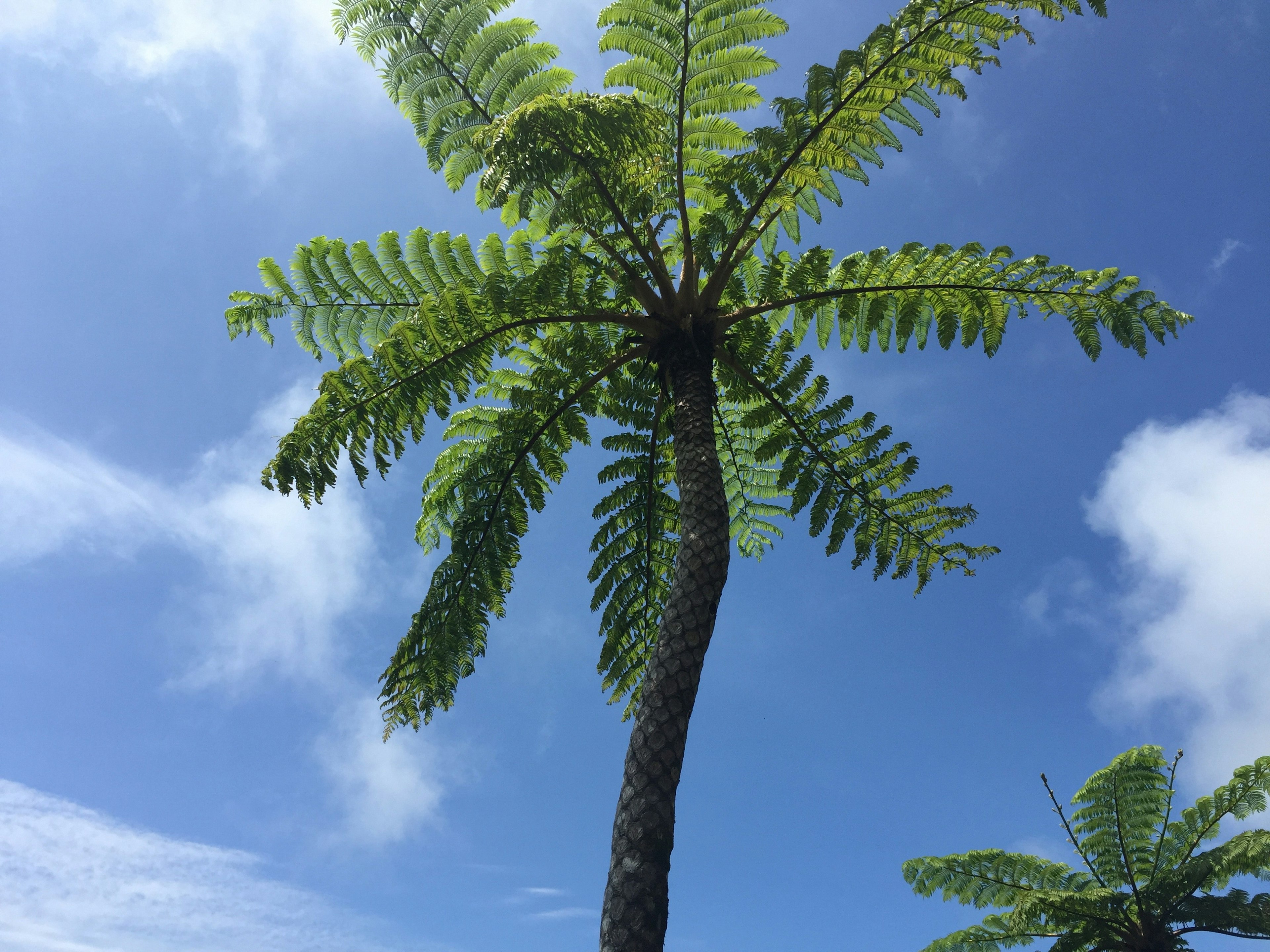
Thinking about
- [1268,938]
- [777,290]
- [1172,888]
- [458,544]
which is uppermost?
[777,290]

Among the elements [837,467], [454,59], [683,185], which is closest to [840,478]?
[837,467]

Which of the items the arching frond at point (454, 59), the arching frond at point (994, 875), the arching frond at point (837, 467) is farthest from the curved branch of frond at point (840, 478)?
the arching frond at point (994, 875)

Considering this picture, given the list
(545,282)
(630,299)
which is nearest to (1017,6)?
(630,299)

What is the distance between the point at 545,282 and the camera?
4699mm

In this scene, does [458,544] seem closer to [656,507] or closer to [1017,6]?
[656,507]

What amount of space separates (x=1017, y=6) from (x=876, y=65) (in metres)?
0.83

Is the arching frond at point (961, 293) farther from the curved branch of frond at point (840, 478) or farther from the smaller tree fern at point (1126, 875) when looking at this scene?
the smaller tree fern at point (1126, 875)

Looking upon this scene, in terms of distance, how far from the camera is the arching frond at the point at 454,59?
202 inches

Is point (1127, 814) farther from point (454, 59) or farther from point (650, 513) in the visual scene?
point (454, 59)

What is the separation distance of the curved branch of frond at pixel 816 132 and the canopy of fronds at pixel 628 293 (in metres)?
0.02

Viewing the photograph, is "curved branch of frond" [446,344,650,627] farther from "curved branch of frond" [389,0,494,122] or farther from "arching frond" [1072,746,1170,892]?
"arching frond" [1072,746,1170,892]

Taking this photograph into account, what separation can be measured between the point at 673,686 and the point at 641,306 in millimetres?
2927

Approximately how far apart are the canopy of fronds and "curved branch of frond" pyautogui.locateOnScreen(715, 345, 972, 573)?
0.02 metres

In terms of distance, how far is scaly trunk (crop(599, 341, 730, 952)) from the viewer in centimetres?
323
